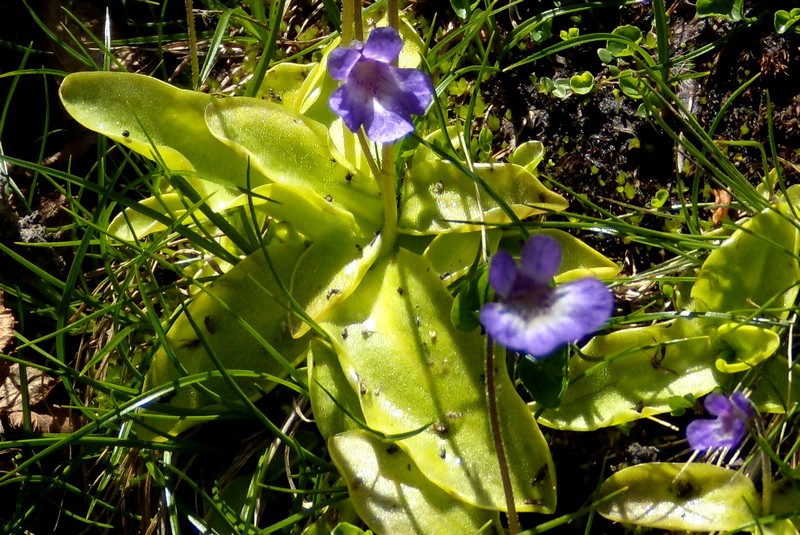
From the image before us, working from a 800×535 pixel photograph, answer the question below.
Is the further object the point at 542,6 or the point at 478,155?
the point at 542,6

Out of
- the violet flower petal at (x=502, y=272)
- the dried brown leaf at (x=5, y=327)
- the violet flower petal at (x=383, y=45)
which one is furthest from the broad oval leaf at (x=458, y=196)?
the dried brown leaf at (x=5, y=327)

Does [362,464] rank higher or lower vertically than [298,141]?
lower

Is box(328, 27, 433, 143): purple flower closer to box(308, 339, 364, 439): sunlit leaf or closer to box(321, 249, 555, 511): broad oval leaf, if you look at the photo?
box(321, 249, 555, 511): broad oval leaf

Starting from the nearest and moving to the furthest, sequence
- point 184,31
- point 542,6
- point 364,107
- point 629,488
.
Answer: point 364,107
point 629,488
point 542,6
point 184,31

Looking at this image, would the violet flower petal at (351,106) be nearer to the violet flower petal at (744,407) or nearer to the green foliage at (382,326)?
the green foliage at (382,326)

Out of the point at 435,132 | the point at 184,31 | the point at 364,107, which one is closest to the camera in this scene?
the point at 364,107

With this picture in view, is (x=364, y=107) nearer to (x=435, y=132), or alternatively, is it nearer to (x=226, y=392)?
(x=435, y=132)

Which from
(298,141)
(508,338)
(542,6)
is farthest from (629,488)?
(542,6)

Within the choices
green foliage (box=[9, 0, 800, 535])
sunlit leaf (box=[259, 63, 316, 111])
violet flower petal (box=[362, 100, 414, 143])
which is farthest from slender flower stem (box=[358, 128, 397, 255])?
sunlit leaf (box=[259, 63, 316, 111])

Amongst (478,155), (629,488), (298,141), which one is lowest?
(629,488)
